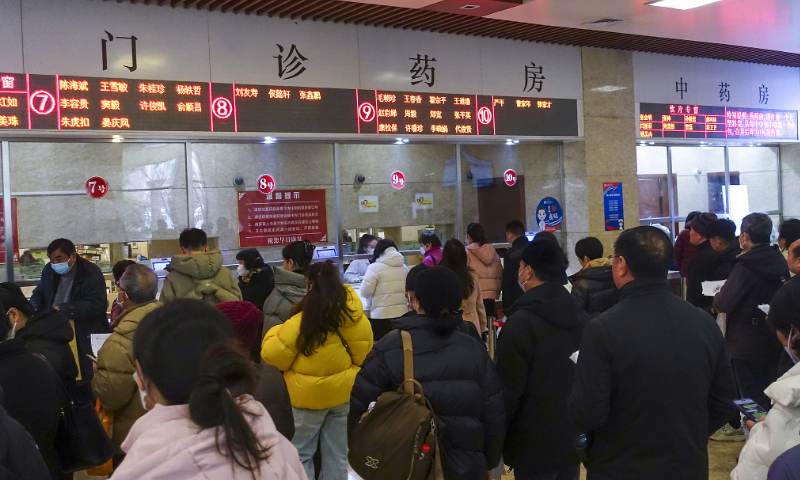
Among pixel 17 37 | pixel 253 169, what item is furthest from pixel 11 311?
pixel 253 169

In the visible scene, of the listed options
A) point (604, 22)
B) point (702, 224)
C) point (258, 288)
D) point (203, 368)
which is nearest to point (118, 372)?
point (203, 368)

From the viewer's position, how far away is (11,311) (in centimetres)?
313

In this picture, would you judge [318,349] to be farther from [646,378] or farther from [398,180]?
[398,180]

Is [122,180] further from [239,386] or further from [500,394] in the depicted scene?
[239,386]

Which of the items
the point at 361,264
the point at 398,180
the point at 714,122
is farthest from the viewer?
the point at 714,122

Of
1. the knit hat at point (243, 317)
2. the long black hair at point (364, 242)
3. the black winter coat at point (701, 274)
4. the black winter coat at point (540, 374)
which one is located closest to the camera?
the black winter coat at point (540, 374)

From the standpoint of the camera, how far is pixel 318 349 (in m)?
3.32

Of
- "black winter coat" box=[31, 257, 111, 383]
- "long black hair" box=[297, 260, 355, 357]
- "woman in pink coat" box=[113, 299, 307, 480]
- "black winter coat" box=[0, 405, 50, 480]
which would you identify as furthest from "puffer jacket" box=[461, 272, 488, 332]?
"woman in pink coat" box=[113, 299, 307, 480]

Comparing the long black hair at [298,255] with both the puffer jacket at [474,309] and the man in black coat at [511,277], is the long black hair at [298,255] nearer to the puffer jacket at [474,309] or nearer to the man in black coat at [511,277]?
the puffer jacket at [474,309]

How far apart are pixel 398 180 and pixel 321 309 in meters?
4.68

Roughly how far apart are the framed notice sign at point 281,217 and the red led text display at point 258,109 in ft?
2.63

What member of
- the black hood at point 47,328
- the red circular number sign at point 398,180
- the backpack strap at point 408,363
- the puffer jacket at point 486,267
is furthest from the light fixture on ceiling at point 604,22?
the black hood at point 47,328

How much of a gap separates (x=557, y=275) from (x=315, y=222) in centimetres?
466

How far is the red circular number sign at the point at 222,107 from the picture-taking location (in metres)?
6.17
